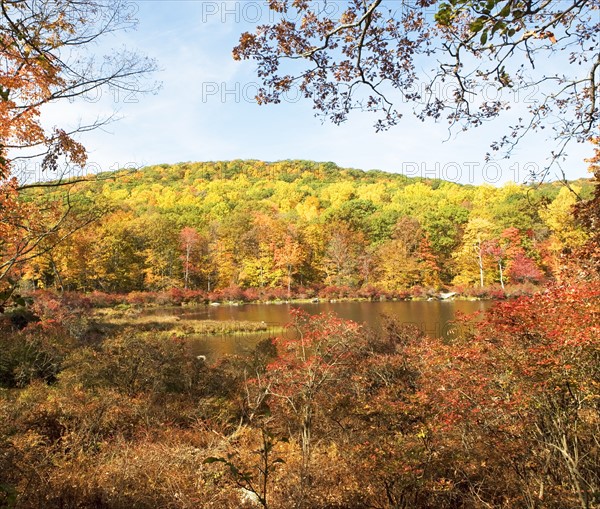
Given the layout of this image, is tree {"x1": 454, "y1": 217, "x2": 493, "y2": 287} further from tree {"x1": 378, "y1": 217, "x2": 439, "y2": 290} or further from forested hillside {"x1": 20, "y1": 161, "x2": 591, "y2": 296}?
tree {"x1": 378, "y1": 217, "x2": 439, "y2": 290}

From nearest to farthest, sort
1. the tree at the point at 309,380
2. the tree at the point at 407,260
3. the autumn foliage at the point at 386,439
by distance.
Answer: the autumn foliage at the point at 386,439 < the tree at the point at 309,380 < the tree at the point at 407,260

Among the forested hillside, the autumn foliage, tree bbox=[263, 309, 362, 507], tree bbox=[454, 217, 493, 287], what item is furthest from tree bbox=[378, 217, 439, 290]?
the autumn foliage

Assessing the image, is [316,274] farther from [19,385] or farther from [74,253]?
[19,385]

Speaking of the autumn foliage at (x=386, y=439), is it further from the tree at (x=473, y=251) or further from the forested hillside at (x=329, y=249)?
the tree at (x=473, y=251)

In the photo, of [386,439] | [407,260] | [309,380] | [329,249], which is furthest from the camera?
[329,249]

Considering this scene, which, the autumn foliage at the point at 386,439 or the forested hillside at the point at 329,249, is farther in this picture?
the forested hillside at the point at 329,249

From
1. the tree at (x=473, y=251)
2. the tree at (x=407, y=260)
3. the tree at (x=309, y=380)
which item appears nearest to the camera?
the tree at (x=309, y=380)

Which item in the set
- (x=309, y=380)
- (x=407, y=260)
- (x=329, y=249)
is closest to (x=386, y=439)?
(x=309, y=380)

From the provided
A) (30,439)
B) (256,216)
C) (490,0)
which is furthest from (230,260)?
(490,0)

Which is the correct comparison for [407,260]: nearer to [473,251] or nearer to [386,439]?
[473,251]

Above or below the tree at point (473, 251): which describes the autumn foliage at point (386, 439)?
below

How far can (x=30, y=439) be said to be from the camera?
191 inches

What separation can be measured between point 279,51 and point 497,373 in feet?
13.3

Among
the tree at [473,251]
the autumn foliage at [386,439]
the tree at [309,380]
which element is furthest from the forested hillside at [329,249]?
→ the autumn foliage at [386,439]
